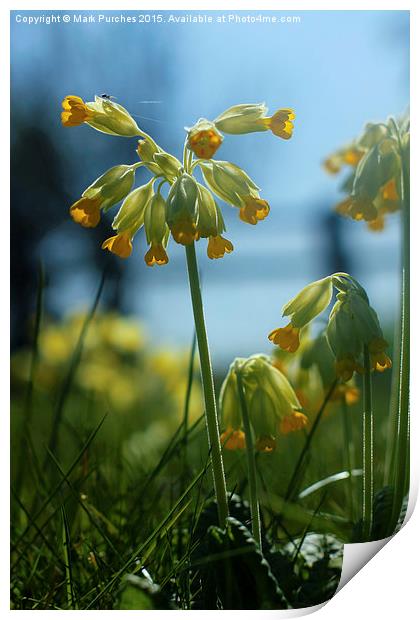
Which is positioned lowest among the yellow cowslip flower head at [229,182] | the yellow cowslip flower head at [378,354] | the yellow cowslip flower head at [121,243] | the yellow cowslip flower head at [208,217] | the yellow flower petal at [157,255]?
the yellow cowslip flower head at [378,354]

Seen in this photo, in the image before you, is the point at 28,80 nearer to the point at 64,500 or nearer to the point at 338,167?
the point at 338,167

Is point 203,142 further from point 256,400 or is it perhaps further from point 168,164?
point 256,400

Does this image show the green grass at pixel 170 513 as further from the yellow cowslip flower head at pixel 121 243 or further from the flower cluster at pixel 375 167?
the flower cluster at pixel 375 167

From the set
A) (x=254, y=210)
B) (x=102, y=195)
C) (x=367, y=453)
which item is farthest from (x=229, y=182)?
(x=367, y=453)

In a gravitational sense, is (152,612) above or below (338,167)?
below

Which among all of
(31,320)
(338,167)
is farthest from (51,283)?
(338,167)

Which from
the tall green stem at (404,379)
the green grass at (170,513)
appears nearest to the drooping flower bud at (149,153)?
the green grass at (170,513)
